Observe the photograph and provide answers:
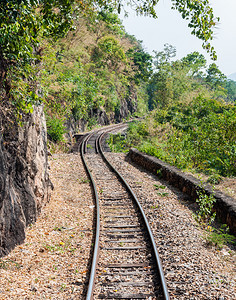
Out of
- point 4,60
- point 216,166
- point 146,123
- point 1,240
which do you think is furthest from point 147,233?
point 146,123

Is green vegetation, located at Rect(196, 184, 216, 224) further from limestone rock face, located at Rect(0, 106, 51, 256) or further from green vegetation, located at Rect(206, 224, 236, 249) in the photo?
limestone rock face, located at Rect(0, 106, 51, 256)

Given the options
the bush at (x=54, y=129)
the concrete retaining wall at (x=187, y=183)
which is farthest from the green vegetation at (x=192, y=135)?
the bush at (x=54, y=129)

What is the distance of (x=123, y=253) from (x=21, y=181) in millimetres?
2947

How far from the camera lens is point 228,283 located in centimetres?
497

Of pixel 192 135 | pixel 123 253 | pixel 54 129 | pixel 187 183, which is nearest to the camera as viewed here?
pixel 123 253

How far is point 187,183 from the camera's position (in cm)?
1031

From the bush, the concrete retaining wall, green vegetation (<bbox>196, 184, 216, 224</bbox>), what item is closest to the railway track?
green vegetation (<bbox>196, 184, 216, 224</bbox>)

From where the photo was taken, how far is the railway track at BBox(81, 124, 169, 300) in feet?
15.7

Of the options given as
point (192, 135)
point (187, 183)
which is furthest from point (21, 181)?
point (192, 135)

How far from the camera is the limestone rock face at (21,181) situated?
564cm

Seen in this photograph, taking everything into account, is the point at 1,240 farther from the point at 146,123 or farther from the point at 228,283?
the point at 146,123

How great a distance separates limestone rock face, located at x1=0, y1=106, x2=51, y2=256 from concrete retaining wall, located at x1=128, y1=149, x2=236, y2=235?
486 cm

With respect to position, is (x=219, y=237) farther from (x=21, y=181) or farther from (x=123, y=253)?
(x=21, y=181)

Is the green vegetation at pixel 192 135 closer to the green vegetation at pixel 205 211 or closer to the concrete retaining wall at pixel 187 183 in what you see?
the concrete retaining wall at pixel 187 183
